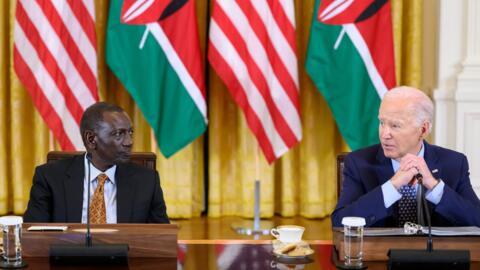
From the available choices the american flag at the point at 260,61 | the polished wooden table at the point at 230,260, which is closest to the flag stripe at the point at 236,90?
the american flag at the point at 260,61

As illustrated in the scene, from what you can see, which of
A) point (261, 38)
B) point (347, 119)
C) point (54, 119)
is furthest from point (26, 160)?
point (347, 119)

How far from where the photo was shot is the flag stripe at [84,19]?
Result: 5.14 m

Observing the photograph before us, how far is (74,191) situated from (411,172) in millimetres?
1231

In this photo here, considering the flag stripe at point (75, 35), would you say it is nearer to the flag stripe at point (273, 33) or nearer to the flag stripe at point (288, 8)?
the flag stripe at point (273, 33)

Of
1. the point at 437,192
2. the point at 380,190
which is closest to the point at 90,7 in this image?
the point at 380,190

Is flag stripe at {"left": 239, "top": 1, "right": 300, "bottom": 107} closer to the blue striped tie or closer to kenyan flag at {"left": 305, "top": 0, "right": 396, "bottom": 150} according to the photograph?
kenyan flag at {"left": 305, "top": 0, "right": 396, "bottom": 150}

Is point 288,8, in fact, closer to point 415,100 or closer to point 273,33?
point 273,33

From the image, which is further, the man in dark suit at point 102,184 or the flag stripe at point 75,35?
the flag stripe at point 75,35

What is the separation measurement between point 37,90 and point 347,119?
2041 millimetres

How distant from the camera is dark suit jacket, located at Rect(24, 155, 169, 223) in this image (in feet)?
9.84

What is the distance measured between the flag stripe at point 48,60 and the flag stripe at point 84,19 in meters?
0.27

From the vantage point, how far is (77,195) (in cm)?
302

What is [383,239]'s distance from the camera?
237 centimetres

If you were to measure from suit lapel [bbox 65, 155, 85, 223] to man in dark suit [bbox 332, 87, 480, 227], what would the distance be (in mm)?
939
